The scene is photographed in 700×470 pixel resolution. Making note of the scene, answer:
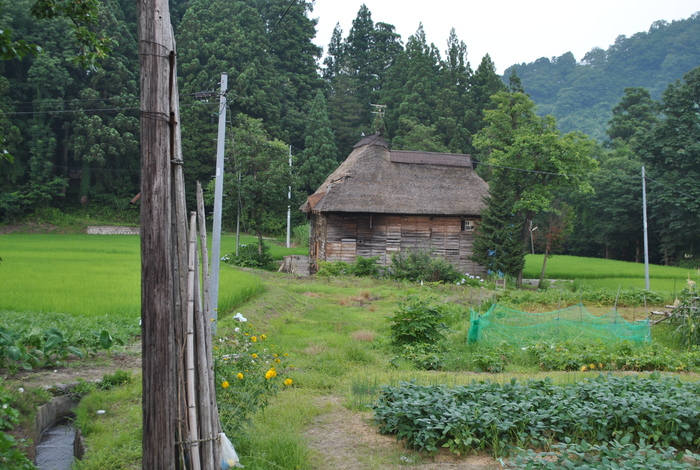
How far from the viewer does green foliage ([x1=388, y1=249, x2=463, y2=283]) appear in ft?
79.3

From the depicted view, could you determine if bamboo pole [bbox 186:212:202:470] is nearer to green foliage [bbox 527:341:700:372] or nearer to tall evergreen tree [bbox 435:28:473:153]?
green foliage [bbox 527:341:700:372]

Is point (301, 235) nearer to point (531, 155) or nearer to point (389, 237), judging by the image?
point (389, 237)

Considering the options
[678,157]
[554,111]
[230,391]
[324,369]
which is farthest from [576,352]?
[554,111]

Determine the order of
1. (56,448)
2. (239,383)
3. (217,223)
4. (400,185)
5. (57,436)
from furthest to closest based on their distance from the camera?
(400,185), (217,223), (57,436), (56,448), (239,383)

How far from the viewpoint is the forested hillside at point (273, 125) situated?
34844 millimetres

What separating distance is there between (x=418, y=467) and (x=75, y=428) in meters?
4.10

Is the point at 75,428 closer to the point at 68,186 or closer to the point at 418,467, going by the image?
the point at 418,467

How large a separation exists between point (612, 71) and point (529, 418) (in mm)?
115253

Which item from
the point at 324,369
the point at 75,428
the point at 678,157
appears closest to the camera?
the point at 75,428

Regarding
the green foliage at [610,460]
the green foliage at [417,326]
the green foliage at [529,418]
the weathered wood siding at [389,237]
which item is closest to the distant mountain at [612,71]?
the weathered wood siding at [389,237]

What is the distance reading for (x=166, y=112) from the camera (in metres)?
3.91

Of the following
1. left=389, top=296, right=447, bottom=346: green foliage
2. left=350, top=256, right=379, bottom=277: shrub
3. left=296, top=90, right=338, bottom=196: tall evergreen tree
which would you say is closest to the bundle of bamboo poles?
left=389, top=296, right=447, bottom=346: green foliage

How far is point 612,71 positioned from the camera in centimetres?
10388

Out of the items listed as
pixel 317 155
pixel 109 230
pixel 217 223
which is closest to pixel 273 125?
pixel 317 155
